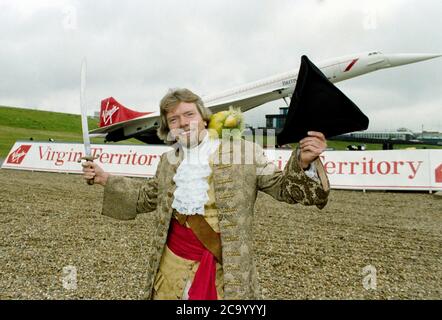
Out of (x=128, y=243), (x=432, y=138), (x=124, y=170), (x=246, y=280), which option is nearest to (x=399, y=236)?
(x=128, y=243)

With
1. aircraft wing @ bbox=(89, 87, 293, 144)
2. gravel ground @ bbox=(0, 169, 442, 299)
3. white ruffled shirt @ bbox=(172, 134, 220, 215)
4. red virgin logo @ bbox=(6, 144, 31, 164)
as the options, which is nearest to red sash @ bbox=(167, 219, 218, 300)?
white ruffled shirt @ bbox=(172, 134, 220, 215)

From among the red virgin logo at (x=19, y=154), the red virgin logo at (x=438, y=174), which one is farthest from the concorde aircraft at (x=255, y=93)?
the red virgin logo at (x=438, y=174)

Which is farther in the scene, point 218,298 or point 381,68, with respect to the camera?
point 381,68

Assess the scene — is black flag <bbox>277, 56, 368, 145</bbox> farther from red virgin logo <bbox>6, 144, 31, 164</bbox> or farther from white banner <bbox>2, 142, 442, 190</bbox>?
red virgin logo <bbox>6, 144, 31, 164</bbox>

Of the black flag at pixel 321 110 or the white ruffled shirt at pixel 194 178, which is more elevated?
the black flag at pixel 321 110

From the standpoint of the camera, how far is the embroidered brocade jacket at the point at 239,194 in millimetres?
1890

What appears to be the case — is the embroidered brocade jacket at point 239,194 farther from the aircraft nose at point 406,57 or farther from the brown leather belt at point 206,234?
the aircraft nose at point 406,57

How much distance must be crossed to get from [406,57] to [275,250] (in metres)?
20.4

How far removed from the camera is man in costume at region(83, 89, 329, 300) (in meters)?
1.91

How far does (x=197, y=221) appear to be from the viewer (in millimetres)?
2018

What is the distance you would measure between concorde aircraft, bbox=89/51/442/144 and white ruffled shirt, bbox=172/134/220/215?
1709 cm

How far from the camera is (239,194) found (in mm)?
2002
